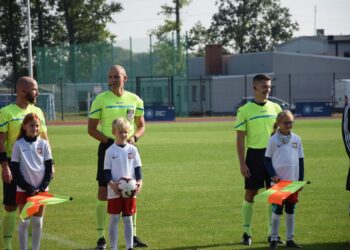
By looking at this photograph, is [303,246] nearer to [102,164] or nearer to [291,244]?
[291,244]

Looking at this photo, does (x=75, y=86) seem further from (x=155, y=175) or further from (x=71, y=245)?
(x=71, y=245)

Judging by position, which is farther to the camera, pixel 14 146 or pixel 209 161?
pixel 209 161

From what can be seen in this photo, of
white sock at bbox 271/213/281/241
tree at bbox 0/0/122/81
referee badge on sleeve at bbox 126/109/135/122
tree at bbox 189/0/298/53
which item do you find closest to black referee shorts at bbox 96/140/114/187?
referee badge on sleeve at bbox 126/109/135/122

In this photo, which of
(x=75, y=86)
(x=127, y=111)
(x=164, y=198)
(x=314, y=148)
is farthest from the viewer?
(x=75, y=86)

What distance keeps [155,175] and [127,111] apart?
7.30 meters

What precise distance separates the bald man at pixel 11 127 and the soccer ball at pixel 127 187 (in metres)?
1.25

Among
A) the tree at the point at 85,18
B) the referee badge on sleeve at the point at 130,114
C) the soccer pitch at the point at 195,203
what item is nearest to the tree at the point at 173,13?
the tree at the point at 85,18

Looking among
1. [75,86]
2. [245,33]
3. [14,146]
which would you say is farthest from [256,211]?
[245,33]

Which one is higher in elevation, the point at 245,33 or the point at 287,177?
the point at 245,33

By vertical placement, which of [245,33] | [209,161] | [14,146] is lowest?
[209,161]

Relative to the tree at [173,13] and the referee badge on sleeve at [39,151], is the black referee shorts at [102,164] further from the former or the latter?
the tree at [173,13]

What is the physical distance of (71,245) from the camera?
894 cm

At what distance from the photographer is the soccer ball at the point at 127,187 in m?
7.77

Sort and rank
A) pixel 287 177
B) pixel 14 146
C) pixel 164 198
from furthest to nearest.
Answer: pixel 164 198 → pixel 287 177 → pixel 14 146
